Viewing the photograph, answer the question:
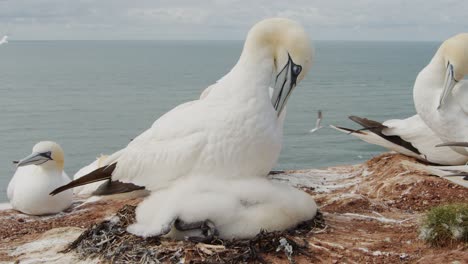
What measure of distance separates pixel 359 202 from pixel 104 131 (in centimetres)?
1919

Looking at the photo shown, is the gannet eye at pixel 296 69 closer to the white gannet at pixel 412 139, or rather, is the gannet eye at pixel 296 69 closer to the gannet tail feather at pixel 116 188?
the gannet tail feather at pixel 116 188

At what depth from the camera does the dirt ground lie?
4859 mm

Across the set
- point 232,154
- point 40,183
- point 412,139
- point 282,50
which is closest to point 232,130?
point 232,154

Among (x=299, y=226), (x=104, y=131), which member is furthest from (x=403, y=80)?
(x=299, y=226)

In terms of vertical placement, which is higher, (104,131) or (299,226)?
(299,226)

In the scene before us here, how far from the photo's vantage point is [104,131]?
977 inches

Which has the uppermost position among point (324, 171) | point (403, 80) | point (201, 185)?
point (201, 185)

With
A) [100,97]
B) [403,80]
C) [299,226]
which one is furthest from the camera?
[403,80]

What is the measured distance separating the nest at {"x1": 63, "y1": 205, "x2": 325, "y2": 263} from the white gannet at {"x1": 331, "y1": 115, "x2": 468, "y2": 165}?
325cm

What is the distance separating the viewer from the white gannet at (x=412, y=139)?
7930mm

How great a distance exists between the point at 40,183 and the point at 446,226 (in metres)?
4.55

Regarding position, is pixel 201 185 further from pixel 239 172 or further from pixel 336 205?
pixel 336 205

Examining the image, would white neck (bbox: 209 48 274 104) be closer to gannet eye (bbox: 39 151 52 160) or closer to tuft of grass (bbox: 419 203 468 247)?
tuft of grass (bbox: 419 203 468 247)

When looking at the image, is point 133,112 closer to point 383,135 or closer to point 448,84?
point 383,135
